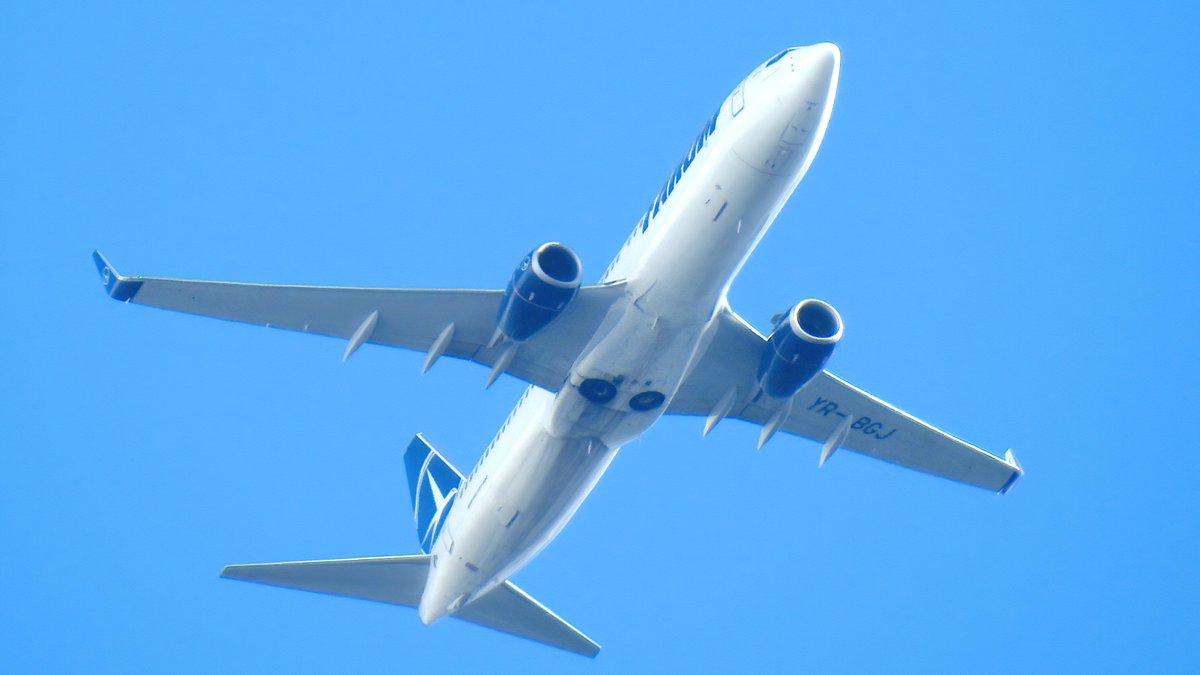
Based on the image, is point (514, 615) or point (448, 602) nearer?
point (448, 602)

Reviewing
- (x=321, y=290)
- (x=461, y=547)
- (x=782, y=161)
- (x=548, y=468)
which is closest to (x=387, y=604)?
(x=461, y=547)

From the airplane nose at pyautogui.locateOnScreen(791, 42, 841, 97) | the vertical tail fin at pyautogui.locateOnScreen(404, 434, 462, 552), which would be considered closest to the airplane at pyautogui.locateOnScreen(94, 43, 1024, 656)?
the airplane nose at pyautogui.locateOnScreen(791, 42, 841, 97)

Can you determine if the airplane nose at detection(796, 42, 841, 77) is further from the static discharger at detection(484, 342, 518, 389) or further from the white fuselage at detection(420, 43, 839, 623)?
the static discharger at detection(484, 342, 518, 389)

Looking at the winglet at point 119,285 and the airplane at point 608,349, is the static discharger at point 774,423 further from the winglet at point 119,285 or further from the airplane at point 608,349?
the winglet at point 119,285

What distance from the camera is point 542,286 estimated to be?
2091 cm

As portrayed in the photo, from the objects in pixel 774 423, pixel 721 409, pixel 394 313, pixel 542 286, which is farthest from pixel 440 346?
pixel 774 423

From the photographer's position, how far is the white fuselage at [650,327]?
20.1 metres

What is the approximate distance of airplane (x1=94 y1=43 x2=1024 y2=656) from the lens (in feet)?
67.5

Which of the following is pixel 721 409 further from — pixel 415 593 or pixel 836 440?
pixel 415 593

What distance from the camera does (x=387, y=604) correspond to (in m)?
28.0

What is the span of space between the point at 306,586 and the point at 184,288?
26.5 ft

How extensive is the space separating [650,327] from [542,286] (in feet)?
6.40

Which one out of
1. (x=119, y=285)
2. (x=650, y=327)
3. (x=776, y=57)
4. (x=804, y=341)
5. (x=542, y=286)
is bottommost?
(x=119, y=285)

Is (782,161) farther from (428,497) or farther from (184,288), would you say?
(428,497)
